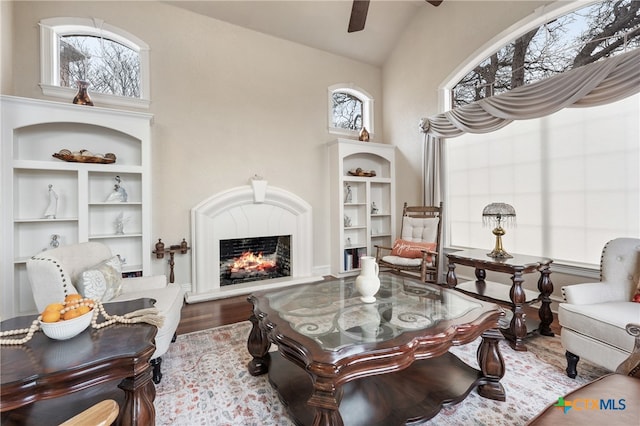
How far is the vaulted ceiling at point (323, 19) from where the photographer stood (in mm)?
3785

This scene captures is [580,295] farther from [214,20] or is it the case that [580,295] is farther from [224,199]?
[214,20]

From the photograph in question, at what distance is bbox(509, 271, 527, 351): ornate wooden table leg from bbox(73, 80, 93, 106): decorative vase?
4552 mm

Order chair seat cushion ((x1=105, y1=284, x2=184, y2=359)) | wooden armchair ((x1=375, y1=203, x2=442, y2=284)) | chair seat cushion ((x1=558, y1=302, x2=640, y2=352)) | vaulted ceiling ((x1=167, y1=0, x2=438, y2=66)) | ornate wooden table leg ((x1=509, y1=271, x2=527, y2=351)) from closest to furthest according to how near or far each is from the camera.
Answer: chair seat cushion ((x1=558, y1=302, x2=640, y2=352)), chair seat cushion ((x1=105, y1=284, x2=184, y2=359)), ornate wooden table leg ((x1=509, y1=271, x2=527, y2=351)), wooden armchair ((x1=375, y1=203, x2=442, y2=284)), vaulted ceiling ((x1=167, y1=0, x2=438, y2=66))

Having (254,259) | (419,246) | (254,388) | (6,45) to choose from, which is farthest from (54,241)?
(419,246)

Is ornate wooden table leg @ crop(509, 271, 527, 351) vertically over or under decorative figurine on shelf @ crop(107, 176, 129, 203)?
under

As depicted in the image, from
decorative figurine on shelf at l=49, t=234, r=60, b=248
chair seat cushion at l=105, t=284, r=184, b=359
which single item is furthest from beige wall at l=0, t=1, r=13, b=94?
chair seat cushion at l=105, t=284, r=184, b=359

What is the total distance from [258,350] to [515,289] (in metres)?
2.11

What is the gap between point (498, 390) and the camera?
5.39 ft

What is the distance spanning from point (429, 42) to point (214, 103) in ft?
11.1

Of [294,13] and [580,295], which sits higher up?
[294,13]

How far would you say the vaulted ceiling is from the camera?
3785 mm

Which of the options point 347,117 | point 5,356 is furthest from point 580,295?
point 347,117

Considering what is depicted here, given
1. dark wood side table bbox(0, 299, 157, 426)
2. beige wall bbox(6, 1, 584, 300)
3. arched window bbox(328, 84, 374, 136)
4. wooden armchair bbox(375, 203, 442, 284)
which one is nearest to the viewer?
dark wood side table bbox(0, 299, 157, 426)

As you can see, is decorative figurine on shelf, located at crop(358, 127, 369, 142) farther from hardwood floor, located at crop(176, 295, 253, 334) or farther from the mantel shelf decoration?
the mantel shelf decoration
